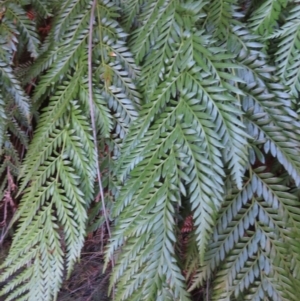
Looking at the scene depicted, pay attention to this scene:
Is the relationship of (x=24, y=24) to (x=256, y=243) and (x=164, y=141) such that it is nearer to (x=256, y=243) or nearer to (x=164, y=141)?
(x=164, y=141)

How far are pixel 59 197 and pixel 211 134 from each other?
1.23ft

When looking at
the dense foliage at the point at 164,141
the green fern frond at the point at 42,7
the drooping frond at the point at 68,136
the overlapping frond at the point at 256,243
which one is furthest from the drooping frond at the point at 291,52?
the green fern frond at the point at 42,7

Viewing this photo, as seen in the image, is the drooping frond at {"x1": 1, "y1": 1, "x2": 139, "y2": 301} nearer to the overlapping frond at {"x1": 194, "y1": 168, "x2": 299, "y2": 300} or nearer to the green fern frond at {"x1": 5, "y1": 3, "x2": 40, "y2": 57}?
the green fern frond at {"x1": 5, "y1": 3, "x2": 40, "y2": 57}

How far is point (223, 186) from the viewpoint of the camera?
0.74 metres

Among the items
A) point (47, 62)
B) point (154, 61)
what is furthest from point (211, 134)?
point (47, 62)

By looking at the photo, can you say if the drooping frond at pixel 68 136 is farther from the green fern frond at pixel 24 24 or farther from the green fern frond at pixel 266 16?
the green fern frond at pixel 266 16

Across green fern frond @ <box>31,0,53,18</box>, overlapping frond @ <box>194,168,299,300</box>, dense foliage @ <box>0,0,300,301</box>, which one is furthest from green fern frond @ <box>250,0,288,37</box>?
green fern frond @ <box>31,0,53,18</box>

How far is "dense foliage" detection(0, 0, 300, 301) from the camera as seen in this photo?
720 millimetres

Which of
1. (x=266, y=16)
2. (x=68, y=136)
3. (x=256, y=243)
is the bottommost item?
(x=256, y=243)

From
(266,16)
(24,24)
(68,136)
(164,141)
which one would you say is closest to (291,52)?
(266,16)

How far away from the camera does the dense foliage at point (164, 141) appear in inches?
28.3

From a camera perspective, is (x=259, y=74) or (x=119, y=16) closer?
(x=259, y=74)

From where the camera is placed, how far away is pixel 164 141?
0.76m

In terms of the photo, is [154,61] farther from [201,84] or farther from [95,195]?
[95,195]
